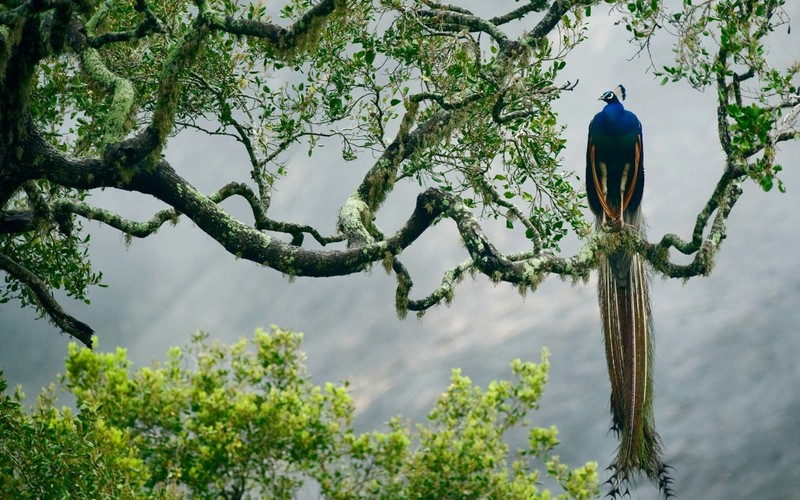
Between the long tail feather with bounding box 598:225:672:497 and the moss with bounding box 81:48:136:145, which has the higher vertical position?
the moss with bounding box 81:48:136:145

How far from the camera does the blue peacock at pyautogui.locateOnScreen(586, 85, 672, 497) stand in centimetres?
642

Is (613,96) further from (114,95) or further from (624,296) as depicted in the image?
(114,95)

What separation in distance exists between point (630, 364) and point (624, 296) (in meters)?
0.62

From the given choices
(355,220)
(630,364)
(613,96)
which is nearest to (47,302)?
(355,220)

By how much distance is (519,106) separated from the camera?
8047 millimetres

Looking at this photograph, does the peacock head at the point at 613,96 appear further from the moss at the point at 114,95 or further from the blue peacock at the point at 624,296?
the moss at the point at 114,95

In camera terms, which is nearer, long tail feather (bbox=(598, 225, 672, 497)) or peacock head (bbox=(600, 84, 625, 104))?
long tail feather (bbox=(598, 225, 672, 497))

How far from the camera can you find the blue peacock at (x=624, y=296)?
6422 millimetres

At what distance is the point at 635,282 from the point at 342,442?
384cm

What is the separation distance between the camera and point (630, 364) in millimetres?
7062

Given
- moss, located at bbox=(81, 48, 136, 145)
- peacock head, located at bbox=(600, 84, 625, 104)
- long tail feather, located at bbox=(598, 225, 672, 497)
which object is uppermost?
peacock head, located at bbox=(600, 84, 625, 104)

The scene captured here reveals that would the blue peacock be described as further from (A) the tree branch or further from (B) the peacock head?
(A) the tree branch

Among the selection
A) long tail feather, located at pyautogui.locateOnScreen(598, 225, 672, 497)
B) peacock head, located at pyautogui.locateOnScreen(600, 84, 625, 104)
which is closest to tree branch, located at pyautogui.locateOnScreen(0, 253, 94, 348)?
long tail feather, located at pyautogui.locateOnScreen(598, 225, 672, 497)

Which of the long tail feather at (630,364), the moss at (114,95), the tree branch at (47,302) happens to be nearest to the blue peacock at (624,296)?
the long tail feather at (630,364)
